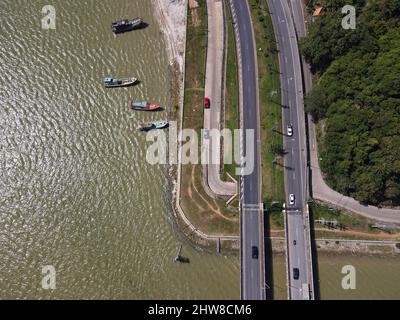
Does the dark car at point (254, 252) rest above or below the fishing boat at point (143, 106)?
below

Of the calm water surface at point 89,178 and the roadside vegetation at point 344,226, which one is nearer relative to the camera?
the calm water surface at point 89,178

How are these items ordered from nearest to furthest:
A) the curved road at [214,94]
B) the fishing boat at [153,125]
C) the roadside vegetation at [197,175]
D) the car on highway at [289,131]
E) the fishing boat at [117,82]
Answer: the roadside vegetation at [197,175]
the curved road at [214,94]
the car on highway at [289,131]
the fishing boat at [153,125]
the fishing boat at [117,82]

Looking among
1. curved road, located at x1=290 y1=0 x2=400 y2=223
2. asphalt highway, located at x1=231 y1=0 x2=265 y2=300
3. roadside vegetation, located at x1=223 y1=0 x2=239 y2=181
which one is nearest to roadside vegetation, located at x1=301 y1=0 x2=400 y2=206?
curved road, located at x1=290 y1=0 x2=400 y2=223

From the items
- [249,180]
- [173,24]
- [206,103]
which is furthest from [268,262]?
[173,24]

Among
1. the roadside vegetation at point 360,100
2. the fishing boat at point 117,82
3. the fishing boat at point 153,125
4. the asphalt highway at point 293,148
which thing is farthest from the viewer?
the fishing boat at point 117,82

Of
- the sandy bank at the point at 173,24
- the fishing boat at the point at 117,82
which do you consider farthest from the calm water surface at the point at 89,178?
the sandy bank at the point at 173,24

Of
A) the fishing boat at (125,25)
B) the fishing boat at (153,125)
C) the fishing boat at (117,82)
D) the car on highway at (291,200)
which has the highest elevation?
the fishing boat at (125,25)

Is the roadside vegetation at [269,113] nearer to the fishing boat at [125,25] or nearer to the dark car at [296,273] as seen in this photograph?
the dark car at [296,273]
